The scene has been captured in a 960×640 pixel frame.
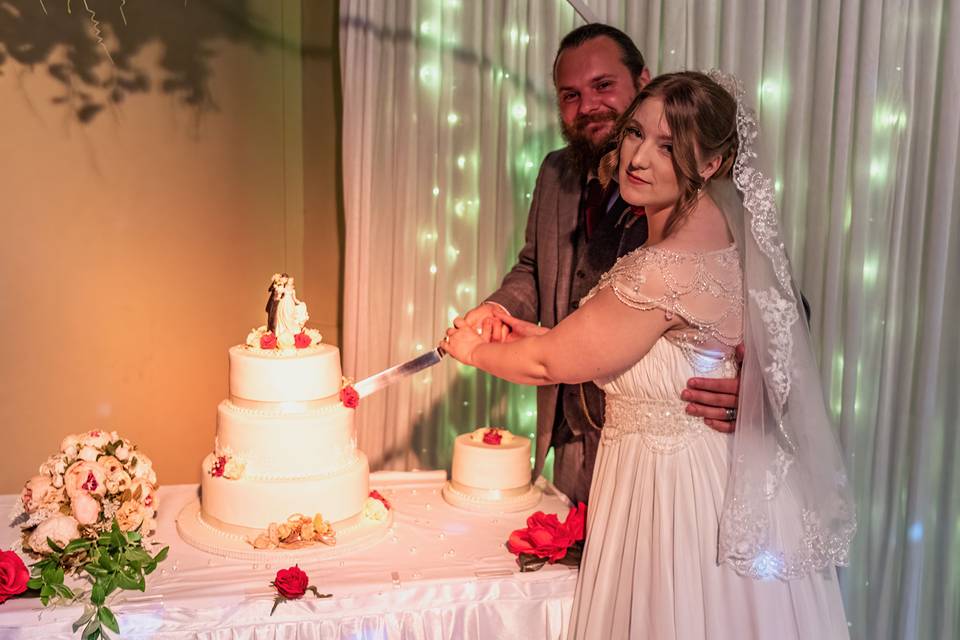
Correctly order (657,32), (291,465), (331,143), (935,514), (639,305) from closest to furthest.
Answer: (639,305) → (291,465) → (935,514) → (657,32) → (331,143)

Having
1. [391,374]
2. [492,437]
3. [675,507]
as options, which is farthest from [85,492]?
[675,507]

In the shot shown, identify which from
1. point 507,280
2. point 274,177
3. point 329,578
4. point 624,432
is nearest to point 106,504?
point 329,578

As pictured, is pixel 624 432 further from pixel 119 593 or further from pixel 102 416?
pixel 102 416

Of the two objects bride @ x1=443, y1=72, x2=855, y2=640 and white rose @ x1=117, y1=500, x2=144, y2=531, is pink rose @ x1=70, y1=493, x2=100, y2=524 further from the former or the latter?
bride @ x1=443, y1=72, x2=855, y2=640

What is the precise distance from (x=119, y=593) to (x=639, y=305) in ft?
4.41

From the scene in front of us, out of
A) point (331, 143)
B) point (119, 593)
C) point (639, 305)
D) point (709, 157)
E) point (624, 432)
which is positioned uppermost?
point (331, 143)

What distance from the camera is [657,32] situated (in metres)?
2.84

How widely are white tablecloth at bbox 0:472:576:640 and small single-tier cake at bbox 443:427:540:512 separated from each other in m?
0.20

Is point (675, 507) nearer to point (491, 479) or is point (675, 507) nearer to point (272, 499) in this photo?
point (491, 479)

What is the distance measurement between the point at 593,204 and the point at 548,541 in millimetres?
1223

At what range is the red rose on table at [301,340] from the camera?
2279 millimetres

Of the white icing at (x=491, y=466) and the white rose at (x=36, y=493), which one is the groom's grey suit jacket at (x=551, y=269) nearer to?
the white icing at (x=491, y=466)

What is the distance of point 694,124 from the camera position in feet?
5.78

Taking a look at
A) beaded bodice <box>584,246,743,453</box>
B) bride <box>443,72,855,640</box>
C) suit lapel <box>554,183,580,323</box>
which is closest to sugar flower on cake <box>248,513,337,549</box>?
bride <box>443,72,855,640</box>
